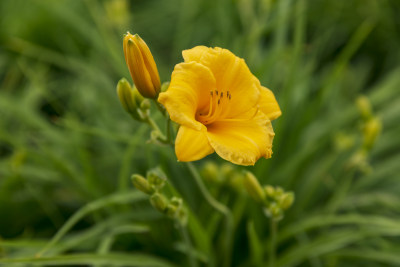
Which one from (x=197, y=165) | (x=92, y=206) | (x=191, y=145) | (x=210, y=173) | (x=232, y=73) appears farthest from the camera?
(x=197, y=165)

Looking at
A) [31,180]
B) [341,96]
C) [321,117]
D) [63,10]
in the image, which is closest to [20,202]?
[31,180]

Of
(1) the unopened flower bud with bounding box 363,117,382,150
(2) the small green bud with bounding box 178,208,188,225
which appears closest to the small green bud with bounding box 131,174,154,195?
(2) the small green bud with bounding box 178,208,188,225

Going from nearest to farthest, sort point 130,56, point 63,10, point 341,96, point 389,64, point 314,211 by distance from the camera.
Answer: point 130,56
point 314,211
point 63,10
point 341,96
point 389,64

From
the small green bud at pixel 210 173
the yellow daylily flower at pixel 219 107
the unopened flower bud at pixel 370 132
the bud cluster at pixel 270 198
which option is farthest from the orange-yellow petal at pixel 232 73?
the unopened flower bud at pixel 370 132

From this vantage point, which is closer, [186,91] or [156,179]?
[186,91]

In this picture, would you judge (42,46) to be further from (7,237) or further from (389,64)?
(389,64)

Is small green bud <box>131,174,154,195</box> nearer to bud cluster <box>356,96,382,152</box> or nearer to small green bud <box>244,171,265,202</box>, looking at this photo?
small green bud <box>244,171,265,202</box>

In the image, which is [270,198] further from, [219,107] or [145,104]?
[145,104]

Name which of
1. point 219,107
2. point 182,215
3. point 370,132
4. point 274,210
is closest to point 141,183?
point 182,215
